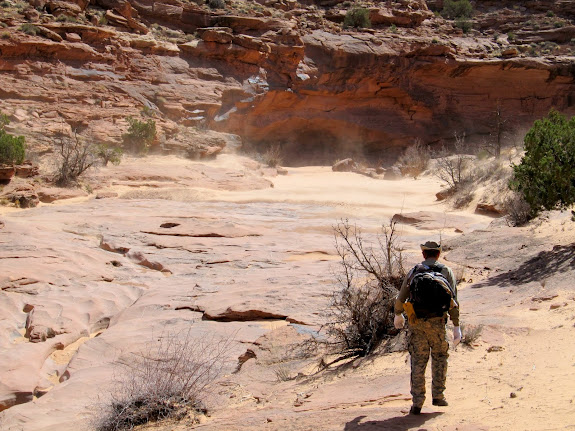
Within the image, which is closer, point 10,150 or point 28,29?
point 10,150

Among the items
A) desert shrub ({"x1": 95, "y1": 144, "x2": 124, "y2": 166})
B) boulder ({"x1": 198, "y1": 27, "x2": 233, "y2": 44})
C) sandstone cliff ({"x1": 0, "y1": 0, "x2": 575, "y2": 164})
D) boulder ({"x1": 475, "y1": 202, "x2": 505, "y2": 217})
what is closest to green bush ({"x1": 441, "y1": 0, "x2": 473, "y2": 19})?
sandstone cliff ({"x1": 0, "y1": 0, "x2": 575, "y2": 164})

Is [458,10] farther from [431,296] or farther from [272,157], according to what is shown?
[431,296]

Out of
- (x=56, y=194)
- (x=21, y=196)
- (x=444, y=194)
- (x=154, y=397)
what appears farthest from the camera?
(x=444, y=194)

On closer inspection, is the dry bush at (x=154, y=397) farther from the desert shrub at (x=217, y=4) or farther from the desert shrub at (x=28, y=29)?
the desert shrub at (x=217, y=4)

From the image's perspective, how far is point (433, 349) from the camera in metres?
4.02

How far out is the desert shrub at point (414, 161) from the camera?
25484 mm

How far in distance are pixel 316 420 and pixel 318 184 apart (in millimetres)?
17819

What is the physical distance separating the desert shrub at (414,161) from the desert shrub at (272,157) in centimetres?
569

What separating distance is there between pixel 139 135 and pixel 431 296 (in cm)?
1904

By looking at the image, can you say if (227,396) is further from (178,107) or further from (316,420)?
(178,107)

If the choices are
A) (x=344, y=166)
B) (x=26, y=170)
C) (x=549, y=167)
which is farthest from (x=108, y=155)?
(x=549, y=167)

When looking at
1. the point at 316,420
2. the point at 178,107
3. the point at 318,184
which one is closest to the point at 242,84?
the point at 178,107

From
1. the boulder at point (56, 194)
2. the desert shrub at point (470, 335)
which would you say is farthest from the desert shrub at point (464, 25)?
the desert shrub at point (470, 335)

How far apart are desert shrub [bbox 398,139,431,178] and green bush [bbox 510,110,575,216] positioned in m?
14.7
